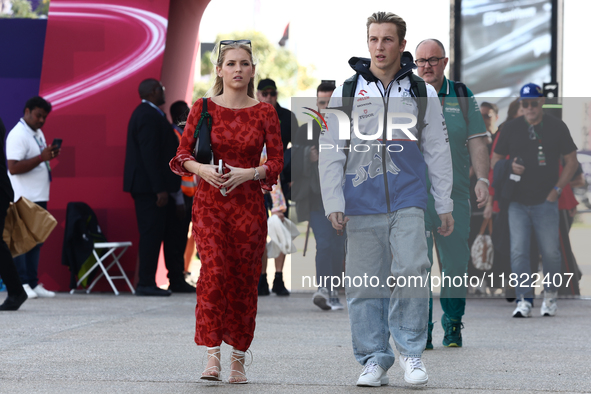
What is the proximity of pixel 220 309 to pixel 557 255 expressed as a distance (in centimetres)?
504

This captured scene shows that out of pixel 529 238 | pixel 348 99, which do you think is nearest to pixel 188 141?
pixel 348 99

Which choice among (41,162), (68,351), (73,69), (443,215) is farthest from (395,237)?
(73,69)

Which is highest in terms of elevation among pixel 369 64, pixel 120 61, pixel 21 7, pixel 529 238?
pixel 21 7

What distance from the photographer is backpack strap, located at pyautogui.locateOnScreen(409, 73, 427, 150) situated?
4.63 meters

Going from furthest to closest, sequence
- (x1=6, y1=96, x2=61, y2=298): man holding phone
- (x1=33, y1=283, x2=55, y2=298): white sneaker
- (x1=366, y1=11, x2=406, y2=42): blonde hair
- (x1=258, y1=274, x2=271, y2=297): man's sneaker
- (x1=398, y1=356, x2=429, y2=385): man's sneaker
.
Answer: (x1=258, y1=274, x2=271, y2=297): man's sneaker
(x1=33, y1=283, x2=55, y2=298): white sneaker
(x1=6, y1=96, x2=61, y2=298): man holding phone
(x1=366, y1=11, x2=406, y2=42): blonde hair
(x1=398, y1=356, x2=429, y2=385): man's sneaker

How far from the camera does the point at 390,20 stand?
4.67m

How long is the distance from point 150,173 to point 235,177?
5433 mm

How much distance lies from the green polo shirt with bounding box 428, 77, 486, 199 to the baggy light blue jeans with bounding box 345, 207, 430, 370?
1515 mm

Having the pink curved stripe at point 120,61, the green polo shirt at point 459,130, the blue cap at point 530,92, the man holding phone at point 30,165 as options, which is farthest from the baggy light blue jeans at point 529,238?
the man holding phone at point 30,165

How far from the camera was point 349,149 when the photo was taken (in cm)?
469

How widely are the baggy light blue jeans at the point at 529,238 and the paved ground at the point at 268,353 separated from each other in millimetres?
415

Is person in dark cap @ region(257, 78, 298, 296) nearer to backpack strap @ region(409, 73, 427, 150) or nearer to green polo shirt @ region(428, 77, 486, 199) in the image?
green polo shirt @ region(428, 77, 486, 199)

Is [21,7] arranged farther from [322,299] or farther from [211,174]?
[211,174]

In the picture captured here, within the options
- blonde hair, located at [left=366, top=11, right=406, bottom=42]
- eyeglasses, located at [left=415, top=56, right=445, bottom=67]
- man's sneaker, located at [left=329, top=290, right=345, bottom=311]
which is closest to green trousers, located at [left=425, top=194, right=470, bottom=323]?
eyeglasses, located at [left=415, top=56, right=445, bottom=67]
